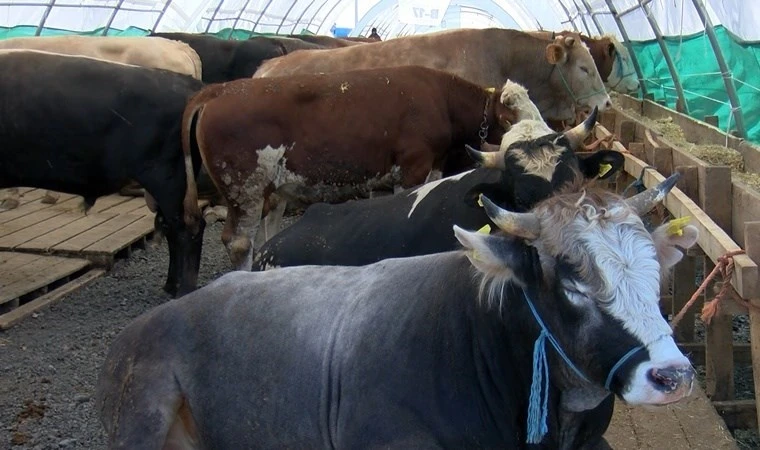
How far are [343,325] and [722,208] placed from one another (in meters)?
2.51

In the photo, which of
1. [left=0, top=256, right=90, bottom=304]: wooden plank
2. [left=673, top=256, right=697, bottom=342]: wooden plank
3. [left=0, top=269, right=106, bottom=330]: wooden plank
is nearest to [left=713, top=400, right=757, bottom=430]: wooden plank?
[left=673, top=256, right=697, bottom=342]: wooden plank

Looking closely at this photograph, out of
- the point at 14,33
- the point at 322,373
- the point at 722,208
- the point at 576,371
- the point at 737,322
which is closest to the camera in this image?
the point at 576,371

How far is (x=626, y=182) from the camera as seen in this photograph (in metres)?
7.63

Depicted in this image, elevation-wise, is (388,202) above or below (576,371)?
below

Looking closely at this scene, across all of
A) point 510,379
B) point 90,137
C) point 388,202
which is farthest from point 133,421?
point 90,137

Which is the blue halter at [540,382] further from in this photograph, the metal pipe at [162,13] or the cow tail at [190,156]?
the metal pipe at [162,13]

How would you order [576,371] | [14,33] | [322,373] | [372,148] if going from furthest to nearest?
[14,33], [372,148], [322,373], [576,371]

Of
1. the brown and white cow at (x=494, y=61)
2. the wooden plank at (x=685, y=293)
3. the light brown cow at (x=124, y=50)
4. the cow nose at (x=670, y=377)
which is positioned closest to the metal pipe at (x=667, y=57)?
the brown and white cow at (x=494, y=61)

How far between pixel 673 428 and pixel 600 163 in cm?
135

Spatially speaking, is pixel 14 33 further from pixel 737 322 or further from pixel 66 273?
pixel 737 322

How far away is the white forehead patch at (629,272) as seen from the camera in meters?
2.67

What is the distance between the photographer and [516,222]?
2902 mm

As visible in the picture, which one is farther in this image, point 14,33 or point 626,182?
point 14,33

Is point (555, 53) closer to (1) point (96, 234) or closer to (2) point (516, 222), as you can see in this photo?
(1) point (96, 234)
